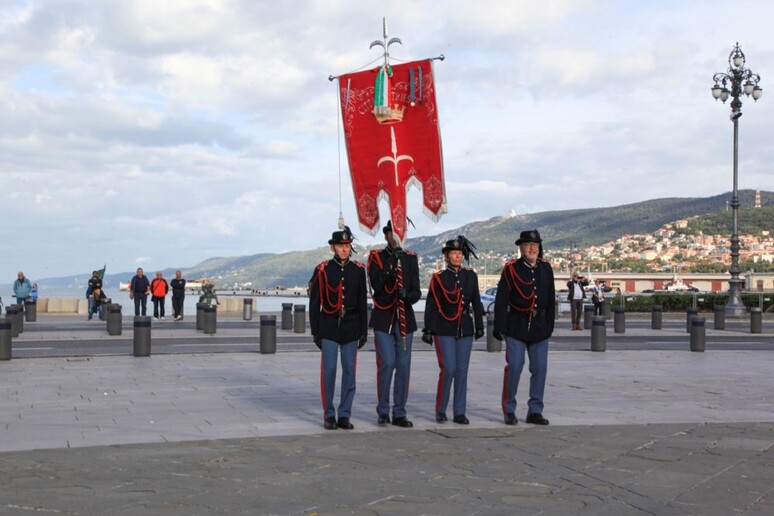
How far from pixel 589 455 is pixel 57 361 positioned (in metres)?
11.5

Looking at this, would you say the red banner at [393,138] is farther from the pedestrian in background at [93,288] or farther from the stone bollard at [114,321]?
the pedestrian in background at [93,288]

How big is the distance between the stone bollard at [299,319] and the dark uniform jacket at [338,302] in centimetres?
1651

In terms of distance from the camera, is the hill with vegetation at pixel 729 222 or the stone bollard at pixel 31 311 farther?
the hill with vegetation at pixel 729 222

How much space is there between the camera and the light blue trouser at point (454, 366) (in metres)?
9.57

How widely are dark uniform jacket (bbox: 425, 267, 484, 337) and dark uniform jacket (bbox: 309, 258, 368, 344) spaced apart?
69 cm

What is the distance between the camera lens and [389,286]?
30.8 ft

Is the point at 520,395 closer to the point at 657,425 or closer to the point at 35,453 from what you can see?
the point at 657,425

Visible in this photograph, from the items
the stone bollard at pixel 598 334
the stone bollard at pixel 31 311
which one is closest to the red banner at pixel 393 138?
the stone bollard at pixel 598 334

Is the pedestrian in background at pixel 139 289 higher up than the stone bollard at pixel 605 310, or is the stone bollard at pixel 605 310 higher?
the pedestrian in background at pixel 139 289

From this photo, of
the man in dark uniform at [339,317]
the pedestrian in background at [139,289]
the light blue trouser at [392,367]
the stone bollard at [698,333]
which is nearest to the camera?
the man in dark uniform at [339,317]

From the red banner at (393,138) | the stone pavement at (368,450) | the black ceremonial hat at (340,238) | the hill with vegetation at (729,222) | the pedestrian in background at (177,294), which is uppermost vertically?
the hill with vegetation at (729,222)

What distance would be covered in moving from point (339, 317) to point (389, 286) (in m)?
0.57

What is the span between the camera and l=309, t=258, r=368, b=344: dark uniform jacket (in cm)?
930

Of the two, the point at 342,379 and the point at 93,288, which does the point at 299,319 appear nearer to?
the point at 93,288
